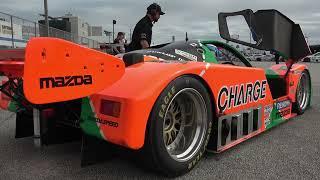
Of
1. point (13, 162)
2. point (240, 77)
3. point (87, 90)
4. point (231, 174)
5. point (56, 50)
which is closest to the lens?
point (56, 50)

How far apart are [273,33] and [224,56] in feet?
3.25

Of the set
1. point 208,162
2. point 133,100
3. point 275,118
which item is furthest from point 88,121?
point 275,118

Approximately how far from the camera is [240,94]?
3.54 meters

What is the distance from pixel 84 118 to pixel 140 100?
0.53 m

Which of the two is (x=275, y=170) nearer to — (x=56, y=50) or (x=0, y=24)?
(x=56, y=50)

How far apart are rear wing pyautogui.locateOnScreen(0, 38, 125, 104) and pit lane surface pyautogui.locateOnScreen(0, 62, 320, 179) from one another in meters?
0.73

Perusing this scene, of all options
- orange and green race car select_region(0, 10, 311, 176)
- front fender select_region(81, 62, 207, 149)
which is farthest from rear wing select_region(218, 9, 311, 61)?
front fender select_region(81, 62, 207, 149)

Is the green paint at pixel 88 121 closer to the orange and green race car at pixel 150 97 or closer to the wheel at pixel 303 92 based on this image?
the orange and green race car at pixel 150 97

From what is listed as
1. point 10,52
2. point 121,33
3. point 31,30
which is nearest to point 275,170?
point 10,52

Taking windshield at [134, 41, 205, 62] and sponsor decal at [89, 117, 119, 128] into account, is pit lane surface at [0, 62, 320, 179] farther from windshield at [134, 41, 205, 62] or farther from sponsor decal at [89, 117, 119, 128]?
windshield at [134, 41, 205, 62]

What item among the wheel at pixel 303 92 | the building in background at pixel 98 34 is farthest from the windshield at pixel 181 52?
the building in background at pixel 98 34

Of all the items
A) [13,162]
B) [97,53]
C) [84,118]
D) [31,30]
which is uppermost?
[31,30]

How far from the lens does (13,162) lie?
3.22 meters

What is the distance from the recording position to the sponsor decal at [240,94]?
326 centimetres
